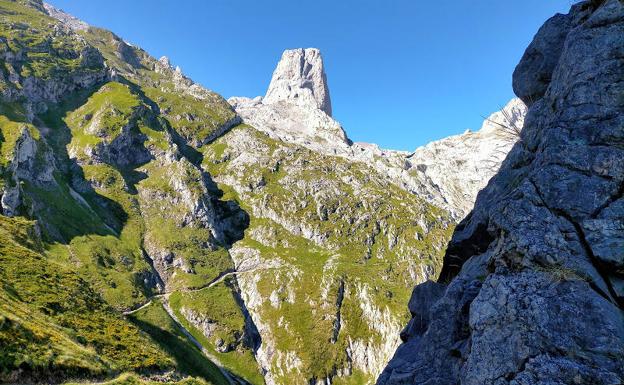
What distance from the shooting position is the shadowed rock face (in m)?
13.9

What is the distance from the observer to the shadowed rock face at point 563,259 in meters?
13.9

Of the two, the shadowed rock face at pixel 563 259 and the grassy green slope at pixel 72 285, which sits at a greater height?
the grassy green slope at pixel 72 285

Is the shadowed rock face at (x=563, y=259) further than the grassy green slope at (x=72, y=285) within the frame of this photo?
No

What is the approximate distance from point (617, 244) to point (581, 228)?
1.42 metres

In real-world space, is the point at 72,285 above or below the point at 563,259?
above

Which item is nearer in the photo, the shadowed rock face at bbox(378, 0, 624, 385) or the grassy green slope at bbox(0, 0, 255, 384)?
the shadowed rock face at bbox(378, 0, 624, 385)

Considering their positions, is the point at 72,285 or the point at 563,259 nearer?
the point at 563,259

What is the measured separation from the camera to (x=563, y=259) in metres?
15.7

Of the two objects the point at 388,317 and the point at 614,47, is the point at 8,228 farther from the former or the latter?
the point at 388,317

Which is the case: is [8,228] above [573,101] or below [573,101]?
above

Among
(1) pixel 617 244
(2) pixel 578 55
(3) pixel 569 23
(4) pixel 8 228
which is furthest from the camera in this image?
(4) pixel 8 228

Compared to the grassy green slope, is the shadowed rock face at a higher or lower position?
lower

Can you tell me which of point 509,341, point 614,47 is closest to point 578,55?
point 614,47

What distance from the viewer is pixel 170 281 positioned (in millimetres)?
184500
